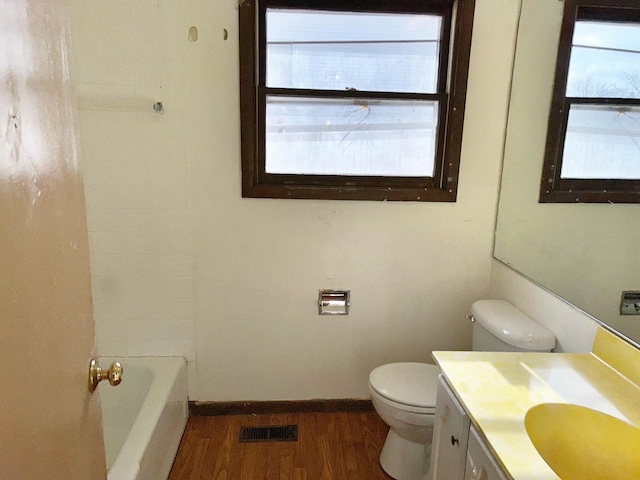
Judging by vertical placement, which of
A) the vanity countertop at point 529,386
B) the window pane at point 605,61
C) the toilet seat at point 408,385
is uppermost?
the window pane at point 605,61

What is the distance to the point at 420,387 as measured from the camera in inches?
76.9

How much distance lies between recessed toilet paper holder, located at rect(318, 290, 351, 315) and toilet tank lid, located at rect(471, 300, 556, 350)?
63 cm

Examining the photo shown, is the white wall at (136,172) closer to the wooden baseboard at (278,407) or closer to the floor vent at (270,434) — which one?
the wooden baseboard at (278,407)

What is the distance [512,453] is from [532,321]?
102cm

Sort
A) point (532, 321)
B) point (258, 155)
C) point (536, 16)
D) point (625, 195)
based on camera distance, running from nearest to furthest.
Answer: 1. point (625, 195)
2. point (532, 321)
3. point (536, 16)
4. point (258, 155)

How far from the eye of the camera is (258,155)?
87.5 inches

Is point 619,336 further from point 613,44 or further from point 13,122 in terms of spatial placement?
point 13,122

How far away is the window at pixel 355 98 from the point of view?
2.14 meters

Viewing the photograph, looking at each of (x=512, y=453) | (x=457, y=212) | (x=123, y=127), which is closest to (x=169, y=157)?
(x=123, y=127)

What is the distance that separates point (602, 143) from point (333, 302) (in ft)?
4.59

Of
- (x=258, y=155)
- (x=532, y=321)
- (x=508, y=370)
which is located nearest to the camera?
(x=508, y=370)

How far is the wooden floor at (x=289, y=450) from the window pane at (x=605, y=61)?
184 centimetres

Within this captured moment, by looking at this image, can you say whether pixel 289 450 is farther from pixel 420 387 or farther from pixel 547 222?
pixel 547 222

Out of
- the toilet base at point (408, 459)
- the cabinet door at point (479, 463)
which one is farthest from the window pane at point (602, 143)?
the toilet base at point (408, 459)
